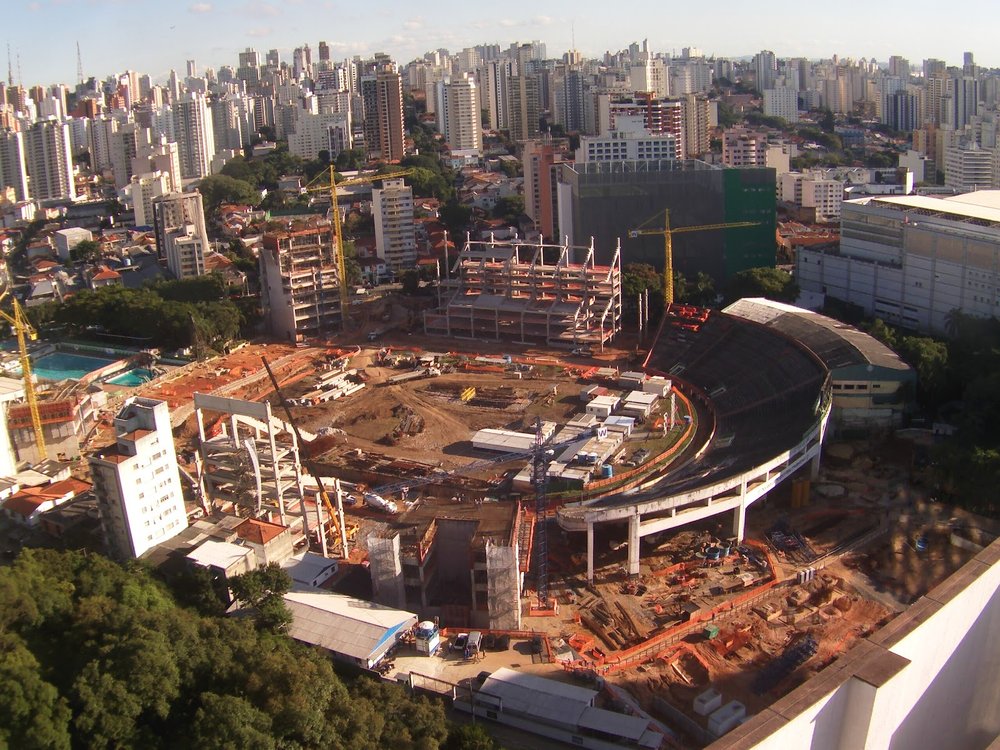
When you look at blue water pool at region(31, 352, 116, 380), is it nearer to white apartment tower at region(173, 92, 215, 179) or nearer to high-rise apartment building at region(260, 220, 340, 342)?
high-rise apartment building at region(260, 220, 340, 342)

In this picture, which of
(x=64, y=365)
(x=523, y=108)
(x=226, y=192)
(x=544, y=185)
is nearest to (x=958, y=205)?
(x=544, y=185)

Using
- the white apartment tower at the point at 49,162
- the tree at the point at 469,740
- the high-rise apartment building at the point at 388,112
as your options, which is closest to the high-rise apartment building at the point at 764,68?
the high-rise apartment building at the point at 388,112

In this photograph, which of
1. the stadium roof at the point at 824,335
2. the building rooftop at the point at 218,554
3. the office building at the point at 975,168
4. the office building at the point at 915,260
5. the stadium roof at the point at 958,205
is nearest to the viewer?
the building rooftop at the point at 218,554

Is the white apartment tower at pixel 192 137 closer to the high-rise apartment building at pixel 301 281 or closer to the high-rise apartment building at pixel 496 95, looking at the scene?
the high-rise apartment building at pixel 496 95

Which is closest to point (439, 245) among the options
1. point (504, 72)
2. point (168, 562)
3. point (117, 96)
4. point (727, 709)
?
point (168, 562)

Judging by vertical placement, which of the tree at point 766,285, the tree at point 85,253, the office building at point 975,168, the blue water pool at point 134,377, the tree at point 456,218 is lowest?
the blue water pool at point 134,377

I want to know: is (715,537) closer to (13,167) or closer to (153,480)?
(153,480)
